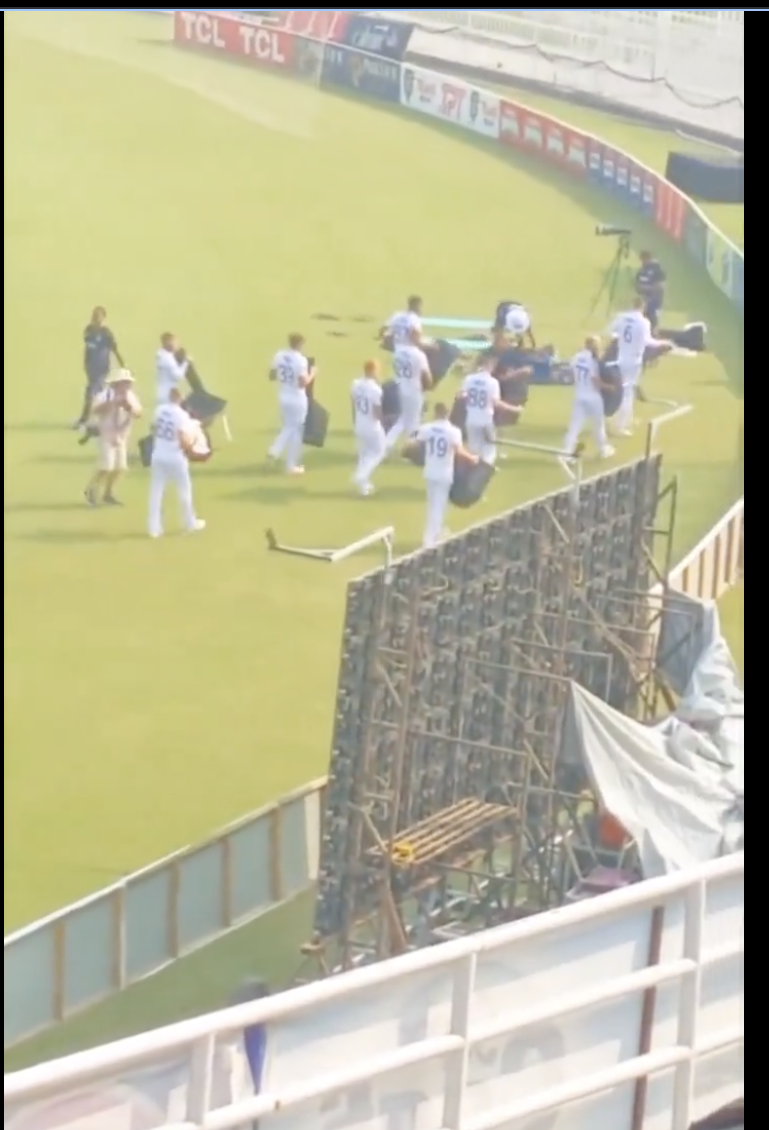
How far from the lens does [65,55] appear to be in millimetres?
3643

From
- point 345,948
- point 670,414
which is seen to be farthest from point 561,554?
point 345,948

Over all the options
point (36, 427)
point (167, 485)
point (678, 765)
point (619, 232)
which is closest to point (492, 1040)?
→ point (678, 765)

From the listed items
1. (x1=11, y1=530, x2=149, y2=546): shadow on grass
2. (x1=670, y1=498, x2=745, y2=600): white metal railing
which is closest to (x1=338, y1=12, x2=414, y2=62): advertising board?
(x1=11, y1=530, x2=149, y2=546): shadow on grass

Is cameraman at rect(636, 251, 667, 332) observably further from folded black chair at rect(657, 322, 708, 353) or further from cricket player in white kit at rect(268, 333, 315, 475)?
cricket player in white kit at rect(268, 333, 315, 475)

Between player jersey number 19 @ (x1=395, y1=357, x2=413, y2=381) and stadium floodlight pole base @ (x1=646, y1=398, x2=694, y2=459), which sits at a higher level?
player jersey number 19 @ (x1=395, y1=357, x2=413, y2=381)

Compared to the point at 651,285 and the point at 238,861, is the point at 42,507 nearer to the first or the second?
the point at 238,861

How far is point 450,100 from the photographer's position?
4.06 metres

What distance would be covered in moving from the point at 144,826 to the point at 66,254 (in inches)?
44.1

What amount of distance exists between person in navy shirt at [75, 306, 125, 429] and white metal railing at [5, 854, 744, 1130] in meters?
1.17

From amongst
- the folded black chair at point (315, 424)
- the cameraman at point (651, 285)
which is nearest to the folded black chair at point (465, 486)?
the folded black chair at point (315, 424)

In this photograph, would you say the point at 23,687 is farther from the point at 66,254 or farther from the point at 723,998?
the point at 723,998

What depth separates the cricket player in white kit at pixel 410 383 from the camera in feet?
13.4

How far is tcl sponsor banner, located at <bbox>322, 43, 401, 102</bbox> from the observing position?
393 cm

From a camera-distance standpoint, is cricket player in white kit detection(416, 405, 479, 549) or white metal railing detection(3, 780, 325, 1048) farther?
cricket player in white kit detection(416, 405, 479, 549)
